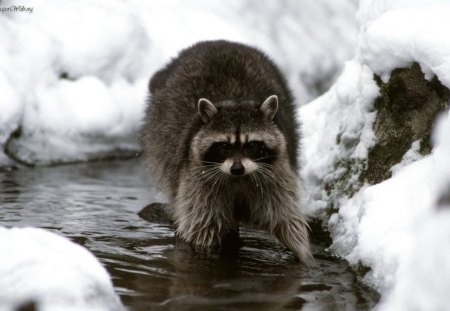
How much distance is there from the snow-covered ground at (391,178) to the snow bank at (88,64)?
6.42ft

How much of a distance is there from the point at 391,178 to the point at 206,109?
112 centimetres

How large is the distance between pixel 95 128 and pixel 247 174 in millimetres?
2857

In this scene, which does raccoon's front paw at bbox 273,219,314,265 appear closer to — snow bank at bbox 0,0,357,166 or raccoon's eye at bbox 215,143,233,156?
raccoon's eye at bbox 215,143,233,156

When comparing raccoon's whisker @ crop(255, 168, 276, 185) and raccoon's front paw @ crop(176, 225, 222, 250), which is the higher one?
raccoon's whisker @ crop(255, 168, 276, 185)

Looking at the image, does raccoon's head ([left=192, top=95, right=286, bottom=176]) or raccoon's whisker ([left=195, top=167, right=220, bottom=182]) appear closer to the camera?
raccoon's head ([left=192, top=95, right=286, bottom=176])

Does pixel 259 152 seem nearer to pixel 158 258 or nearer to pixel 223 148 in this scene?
pixel 223 148

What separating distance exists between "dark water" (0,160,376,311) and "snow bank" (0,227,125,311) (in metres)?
0.33

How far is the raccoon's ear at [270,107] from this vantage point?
4.69 metres

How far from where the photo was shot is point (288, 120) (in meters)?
5.30

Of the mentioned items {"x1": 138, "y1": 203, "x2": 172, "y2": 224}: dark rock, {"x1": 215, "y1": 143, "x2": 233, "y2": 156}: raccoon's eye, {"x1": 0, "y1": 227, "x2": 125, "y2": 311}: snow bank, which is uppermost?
{"x1": 215, "y1": 143, "x2": 233, "y2": 156}: raccoon's eye

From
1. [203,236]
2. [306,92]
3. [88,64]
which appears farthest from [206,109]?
[306,92]

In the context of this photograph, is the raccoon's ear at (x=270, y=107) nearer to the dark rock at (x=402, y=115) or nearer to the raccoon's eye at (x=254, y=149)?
the raccoon's eye at (x=254, y=149)

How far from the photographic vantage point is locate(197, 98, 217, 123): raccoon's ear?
15.3 feet

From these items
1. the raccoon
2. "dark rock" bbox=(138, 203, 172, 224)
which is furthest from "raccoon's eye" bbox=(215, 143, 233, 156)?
"dark rock" bbox=(138, 203, 172, 224)
